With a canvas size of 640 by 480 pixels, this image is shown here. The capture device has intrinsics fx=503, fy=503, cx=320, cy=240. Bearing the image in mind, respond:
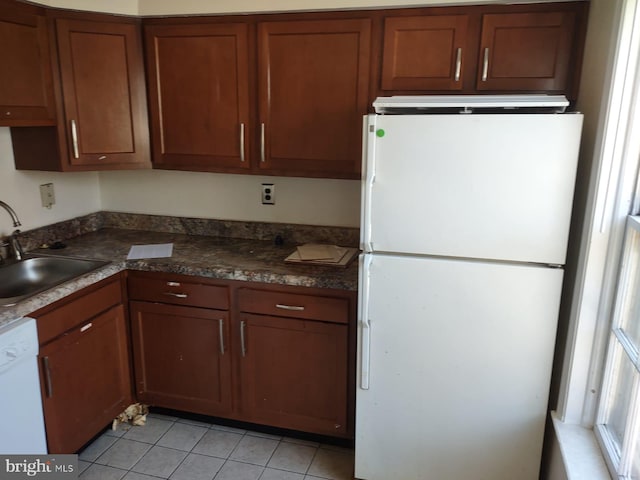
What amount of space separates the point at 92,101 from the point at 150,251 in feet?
2.53

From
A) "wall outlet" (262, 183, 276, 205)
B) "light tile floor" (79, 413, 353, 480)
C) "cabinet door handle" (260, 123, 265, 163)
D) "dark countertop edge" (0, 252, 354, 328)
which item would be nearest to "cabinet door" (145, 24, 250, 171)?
"cabinet door handle" (260, 123, 265, 163)

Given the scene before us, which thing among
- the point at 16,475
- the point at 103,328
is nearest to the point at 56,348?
the point at 103,328

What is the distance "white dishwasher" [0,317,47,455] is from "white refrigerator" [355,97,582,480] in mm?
1217

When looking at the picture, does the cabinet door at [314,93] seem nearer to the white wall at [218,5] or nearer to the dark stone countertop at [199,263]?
the white wall at [218,5]

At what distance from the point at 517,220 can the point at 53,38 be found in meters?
2.13

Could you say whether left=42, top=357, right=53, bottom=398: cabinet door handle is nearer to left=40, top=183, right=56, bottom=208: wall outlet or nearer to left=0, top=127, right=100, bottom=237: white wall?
left=0, top=127, right=100, bottom=237: white wall

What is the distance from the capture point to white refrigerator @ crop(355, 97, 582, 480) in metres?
1.70

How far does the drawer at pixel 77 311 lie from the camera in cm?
198

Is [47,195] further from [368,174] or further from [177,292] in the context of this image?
[368,174]

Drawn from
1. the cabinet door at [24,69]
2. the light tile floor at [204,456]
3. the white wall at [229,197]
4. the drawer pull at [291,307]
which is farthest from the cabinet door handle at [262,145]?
the light tile floor at [204,456]

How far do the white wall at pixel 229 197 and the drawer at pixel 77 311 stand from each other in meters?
0.71

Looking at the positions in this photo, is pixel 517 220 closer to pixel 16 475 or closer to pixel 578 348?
pixel 578 348

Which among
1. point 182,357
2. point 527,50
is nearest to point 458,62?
point 527,50

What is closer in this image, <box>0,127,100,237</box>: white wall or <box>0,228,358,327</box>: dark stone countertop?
<box>0,228,358,327</box>: dark stone countertop
